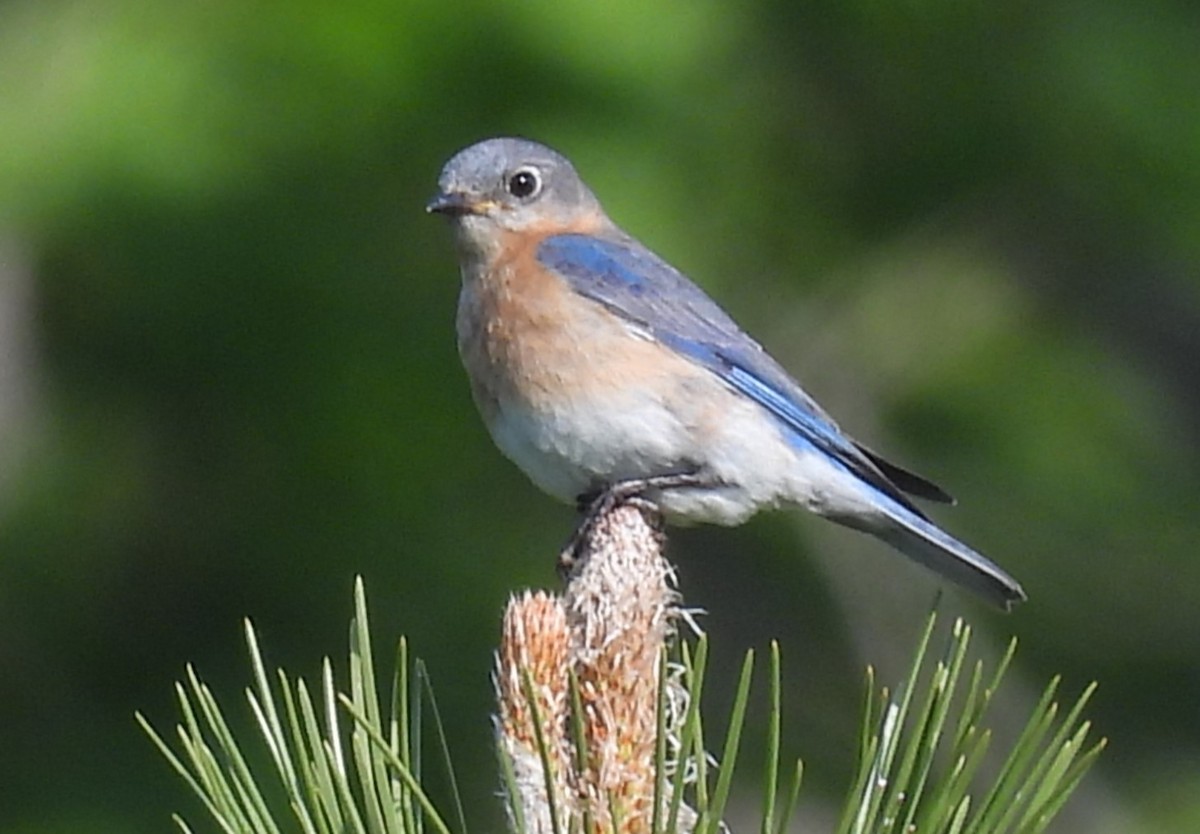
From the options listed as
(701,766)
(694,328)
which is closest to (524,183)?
(694,328)

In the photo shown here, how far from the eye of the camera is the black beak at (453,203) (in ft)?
16.2

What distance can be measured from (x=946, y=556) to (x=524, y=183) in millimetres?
1267

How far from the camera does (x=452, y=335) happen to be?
727 centimetres

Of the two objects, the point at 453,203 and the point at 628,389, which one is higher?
the point at 453,203

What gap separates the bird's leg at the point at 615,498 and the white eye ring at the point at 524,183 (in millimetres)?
902

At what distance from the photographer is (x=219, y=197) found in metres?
6.68

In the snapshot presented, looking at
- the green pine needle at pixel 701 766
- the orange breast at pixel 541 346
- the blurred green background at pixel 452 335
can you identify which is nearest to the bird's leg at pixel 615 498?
the orange breast at pixel 541 346

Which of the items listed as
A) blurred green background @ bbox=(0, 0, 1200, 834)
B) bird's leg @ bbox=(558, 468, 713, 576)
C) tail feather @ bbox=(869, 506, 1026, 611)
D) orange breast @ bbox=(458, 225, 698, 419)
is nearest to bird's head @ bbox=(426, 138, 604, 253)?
orange breast @ bbox=(458, 225, 698, 419)

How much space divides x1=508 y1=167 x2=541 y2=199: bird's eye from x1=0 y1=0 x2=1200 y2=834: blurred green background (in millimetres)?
1208

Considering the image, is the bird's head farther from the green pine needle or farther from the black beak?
the green pine needle

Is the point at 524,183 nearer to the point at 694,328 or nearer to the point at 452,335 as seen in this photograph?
the point at 694,328

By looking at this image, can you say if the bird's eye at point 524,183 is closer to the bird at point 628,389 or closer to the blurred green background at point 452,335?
the bird at point 628,389

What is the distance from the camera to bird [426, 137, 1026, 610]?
433cm

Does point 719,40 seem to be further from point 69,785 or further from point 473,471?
point 69,785
